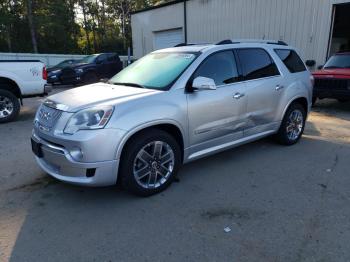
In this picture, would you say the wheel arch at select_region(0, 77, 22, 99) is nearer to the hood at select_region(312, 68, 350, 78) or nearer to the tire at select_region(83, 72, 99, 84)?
the tire at select_region(83, 72, 99, 84)

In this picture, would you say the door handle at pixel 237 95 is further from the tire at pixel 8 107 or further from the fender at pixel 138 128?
the tire at pixel 8 107

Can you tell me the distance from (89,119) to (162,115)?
82 centimetres

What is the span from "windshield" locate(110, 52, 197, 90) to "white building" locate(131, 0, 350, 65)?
9.35m

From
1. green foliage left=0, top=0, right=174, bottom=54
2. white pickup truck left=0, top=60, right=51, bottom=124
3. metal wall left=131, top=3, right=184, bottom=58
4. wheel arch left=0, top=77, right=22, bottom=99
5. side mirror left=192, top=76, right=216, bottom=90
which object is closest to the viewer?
side mirror left=192, top=76, right=216, bottom=90

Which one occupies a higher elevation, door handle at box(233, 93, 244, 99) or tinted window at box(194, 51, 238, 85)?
tinted window at box(194, 51, 238, 85)

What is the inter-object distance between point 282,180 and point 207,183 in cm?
101

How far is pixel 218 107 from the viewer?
423cm

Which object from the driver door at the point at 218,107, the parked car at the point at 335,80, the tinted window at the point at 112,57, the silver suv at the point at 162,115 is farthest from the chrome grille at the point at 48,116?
the tinted window at the point at 112,57

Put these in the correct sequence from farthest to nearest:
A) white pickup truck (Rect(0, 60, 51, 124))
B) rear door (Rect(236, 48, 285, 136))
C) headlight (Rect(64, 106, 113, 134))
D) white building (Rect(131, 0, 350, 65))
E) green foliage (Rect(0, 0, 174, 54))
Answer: green foliage (Rect(0, 0, 174, 54)) → white building (Rect(131, 0, 350, 65)) → white pickup truck (Rect(0, 60, 51, 124)) → rear door (Rect(236, 48, 285, 136)) → headlight (Rect(64, 106, 113, 134))

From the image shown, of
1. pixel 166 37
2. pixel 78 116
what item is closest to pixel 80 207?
pixel 78 116

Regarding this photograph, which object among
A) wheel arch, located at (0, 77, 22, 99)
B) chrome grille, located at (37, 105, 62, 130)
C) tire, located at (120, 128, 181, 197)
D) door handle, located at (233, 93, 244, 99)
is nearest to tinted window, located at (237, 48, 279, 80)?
door handle, located at (233, 93, 244, 99)

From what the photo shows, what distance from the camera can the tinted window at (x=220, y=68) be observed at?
13.9 feet

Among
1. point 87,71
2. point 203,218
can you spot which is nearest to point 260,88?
point 203,218

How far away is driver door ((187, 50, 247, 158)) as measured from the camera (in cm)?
404
